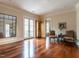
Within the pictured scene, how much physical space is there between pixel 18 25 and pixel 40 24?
4.52 m

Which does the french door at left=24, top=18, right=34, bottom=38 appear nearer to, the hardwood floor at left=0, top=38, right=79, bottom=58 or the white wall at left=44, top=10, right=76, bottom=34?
the white wall at left=44, top=10, right=76, bottom=34

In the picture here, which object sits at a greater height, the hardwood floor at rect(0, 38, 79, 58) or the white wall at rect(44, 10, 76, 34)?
the white wall at rect(44, 10, 76, 34)

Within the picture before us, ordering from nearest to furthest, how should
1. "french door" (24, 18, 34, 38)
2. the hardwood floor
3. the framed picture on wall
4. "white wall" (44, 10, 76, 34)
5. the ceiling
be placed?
the hardwood floor → the ceiling → "french door" (24, 18, 34, 38) → "white wall" (44, 10, 76, 34) → the framed picture on wall

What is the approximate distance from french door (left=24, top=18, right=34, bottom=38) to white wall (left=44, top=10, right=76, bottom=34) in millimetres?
2388

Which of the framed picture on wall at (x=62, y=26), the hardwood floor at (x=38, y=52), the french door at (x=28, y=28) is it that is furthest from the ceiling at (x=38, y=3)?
the hardwood floor at (x=38, y=52)

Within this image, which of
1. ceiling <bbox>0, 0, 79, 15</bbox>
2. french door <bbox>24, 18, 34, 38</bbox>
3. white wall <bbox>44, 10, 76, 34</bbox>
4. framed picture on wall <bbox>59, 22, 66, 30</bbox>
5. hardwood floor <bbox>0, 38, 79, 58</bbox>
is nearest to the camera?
hardwood floor <bbox>0, 38, 79, 58</bbox>

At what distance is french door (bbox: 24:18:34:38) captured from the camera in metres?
10.7

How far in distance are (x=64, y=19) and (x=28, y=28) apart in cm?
422

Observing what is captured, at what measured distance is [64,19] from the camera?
1132 cm

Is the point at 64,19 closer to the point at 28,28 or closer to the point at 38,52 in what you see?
the point at 28,28

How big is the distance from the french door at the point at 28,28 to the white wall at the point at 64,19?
239cm

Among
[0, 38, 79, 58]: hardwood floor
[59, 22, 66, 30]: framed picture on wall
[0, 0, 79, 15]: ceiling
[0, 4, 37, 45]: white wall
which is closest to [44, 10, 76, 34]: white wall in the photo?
[59, 22, 66, 30]: framed picture on wall

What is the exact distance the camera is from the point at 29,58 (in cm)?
385

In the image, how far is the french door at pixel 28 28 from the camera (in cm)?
1066
